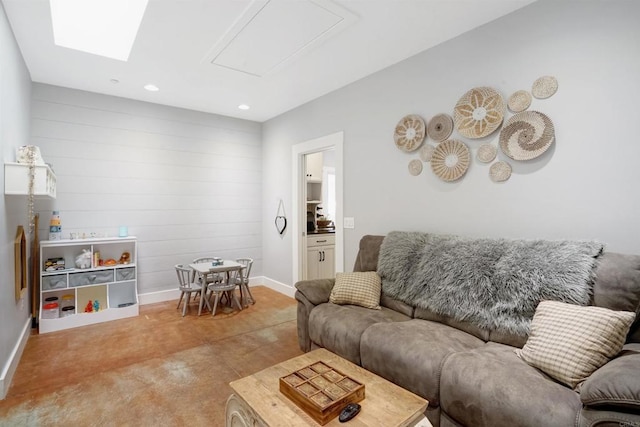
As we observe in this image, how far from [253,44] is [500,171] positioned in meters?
2.33

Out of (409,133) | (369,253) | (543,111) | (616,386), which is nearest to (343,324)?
(369,253)

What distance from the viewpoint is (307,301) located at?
2762 millimetres

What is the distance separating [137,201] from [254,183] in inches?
69.1

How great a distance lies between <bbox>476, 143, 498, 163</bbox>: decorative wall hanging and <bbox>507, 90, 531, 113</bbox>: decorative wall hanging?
294 millimetres

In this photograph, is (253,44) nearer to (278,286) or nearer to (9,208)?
(9,208)

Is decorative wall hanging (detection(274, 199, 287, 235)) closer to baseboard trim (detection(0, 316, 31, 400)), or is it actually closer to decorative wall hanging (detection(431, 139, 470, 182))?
decorative wall hanging (detection(431, 139, 470, 182))

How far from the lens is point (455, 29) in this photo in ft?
8.52

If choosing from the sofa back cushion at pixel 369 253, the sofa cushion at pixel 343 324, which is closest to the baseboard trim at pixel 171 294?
the sofa back cushion at pixel 369 253

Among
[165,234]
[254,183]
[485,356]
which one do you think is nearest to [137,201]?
[165,234]

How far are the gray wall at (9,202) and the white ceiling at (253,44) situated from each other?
259 mm

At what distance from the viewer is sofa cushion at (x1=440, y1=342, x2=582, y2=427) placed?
52.7 inches

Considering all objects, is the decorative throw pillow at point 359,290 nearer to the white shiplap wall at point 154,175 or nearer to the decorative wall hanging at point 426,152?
the decorative wall hanging at point 426,152

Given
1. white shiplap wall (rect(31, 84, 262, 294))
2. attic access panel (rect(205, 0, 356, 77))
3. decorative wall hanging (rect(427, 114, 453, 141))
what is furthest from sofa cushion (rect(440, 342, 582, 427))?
white shiplap wall (rect(31, 84, 262, 294))

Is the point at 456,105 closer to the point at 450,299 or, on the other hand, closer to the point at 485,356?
the point at 450,299
